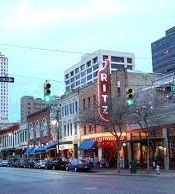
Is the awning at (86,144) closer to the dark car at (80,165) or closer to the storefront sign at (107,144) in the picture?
the storefront sign at (107,144)

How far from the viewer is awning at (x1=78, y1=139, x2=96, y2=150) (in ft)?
198

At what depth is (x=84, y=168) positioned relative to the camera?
5219cm

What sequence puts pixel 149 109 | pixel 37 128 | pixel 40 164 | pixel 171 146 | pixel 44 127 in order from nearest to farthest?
pixel 149 109, pixel 171 146, pixel 40 164, pixel 44 127, pixel 37 128

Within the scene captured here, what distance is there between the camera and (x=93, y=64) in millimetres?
131250

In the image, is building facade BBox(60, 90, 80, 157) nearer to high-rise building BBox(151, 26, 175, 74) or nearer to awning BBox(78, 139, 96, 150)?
awning BBox(78, 139, 96, 150)

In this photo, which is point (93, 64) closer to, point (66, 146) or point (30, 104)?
point (30, 104)

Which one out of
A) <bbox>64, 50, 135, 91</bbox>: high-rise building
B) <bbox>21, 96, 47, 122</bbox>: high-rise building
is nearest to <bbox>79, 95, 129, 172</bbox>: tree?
<bbox>64, 50, 135, 91</bbox>: high-rise building

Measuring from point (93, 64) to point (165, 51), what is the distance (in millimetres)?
80494

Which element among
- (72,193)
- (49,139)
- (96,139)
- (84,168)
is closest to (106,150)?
(96,139)

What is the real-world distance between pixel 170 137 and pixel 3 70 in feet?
62.9

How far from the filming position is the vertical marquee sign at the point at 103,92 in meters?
52.9

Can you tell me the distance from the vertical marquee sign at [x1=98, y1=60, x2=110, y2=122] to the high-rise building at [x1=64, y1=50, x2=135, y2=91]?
Answer: 6608 centimetres

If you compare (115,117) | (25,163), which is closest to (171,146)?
(115,117)

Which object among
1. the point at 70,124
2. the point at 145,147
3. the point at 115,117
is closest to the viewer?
the point at 115,117
